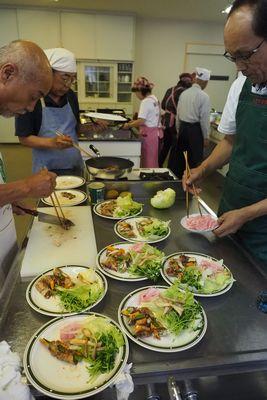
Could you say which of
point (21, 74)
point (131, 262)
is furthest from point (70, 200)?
point (21, 74)

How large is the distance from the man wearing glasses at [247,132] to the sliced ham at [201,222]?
0.09 metres

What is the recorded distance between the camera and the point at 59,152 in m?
2.20

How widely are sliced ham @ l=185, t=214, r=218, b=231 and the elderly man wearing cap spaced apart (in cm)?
93

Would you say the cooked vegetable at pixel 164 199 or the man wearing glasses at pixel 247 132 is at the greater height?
the man wearing glasses at pixel 247 132

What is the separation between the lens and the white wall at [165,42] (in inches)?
266

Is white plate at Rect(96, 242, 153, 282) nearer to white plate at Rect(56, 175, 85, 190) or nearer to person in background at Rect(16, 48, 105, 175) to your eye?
white plate at Rect(56, 175, 85, 190)

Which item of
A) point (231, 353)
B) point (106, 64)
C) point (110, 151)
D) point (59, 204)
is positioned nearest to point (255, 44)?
point (231, 353)

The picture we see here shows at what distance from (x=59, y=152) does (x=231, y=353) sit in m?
1.78

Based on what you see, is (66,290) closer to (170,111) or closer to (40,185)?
(40,185)

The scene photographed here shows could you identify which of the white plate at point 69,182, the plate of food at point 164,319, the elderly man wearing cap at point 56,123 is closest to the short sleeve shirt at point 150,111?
the elderly man wearing cap at point 56,123

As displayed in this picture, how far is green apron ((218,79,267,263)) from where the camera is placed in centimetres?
134

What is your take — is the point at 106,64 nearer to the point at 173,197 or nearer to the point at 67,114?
the point at 67,114

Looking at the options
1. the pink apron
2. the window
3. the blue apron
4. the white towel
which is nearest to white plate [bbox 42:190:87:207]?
the blue apron

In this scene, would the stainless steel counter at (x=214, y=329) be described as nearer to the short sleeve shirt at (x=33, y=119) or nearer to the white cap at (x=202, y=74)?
the short sleeve shirt at (x=33, y=119)
